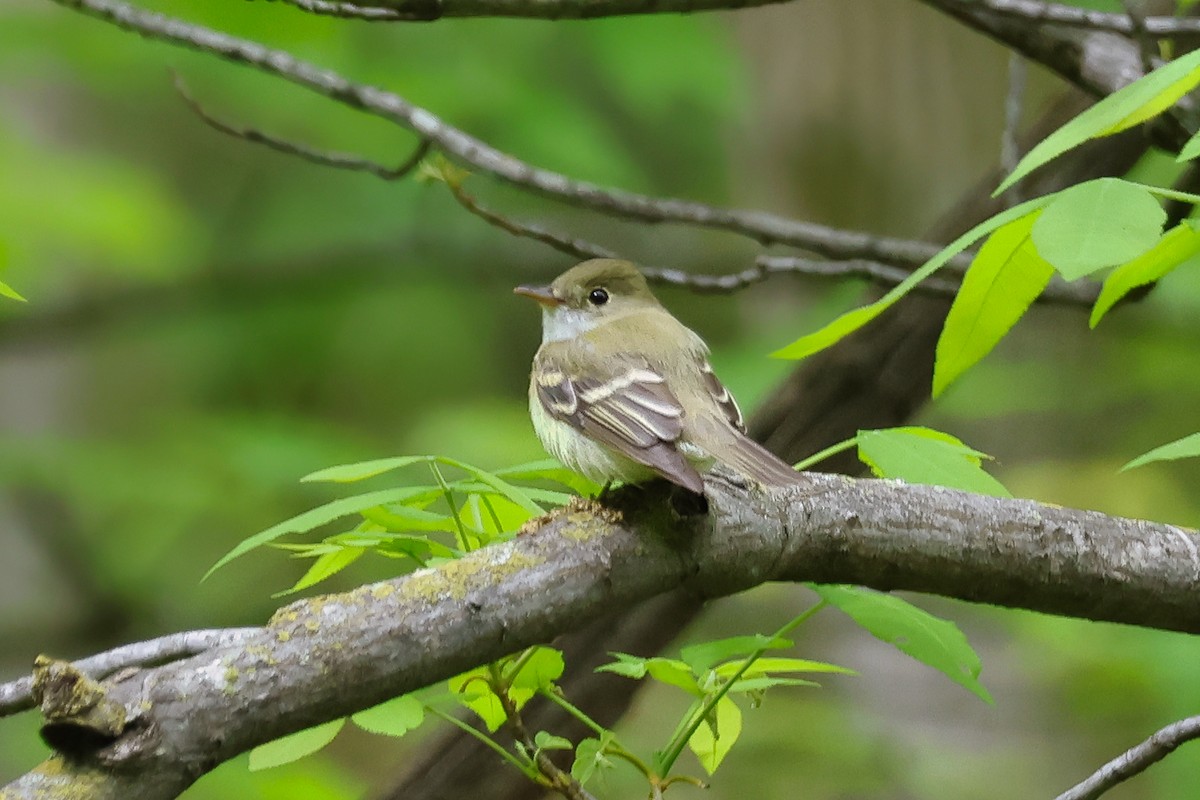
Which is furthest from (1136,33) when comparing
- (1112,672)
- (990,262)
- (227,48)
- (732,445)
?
(1112,672)

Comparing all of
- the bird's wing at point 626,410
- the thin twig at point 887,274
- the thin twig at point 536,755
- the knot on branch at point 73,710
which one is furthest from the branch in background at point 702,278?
the knot on branch at point 73,710

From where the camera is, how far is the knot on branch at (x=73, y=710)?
1220 mm

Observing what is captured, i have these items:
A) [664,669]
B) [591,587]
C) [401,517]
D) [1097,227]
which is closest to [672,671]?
[664,669]

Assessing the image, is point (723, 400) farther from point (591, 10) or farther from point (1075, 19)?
point (1075, 19)

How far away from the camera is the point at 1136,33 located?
261 cm

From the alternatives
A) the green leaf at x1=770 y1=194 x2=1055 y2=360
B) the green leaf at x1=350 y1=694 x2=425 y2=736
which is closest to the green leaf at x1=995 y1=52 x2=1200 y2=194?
the green leaf at x1=770 y1=194 x2=1055 y2=360

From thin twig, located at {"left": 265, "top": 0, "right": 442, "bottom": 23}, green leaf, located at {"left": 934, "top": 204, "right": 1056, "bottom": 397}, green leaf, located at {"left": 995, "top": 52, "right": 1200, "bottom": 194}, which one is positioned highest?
thin twig, located at {"left": 265, "top": 0, "right": 442, "bottom": 23}

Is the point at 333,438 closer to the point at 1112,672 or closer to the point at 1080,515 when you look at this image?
the point at 1112,672

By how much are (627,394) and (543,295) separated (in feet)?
3.13

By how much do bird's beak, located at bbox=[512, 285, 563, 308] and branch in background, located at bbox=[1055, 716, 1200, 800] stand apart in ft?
6.06

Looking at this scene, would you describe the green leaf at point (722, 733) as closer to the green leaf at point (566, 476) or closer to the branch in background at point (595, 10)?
the green leaf at point (566, 476)

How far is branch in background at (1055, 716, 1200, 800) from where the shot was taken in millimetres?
1832

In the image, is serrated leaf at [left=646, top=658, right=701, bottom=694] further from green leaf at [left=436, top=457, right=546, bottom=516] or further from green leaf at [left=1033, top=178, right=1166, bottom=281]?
green leaf at [left=1033, top=178, right=1166, bottom=281]

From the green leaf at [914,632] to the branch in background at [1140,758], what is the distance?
314 mm
